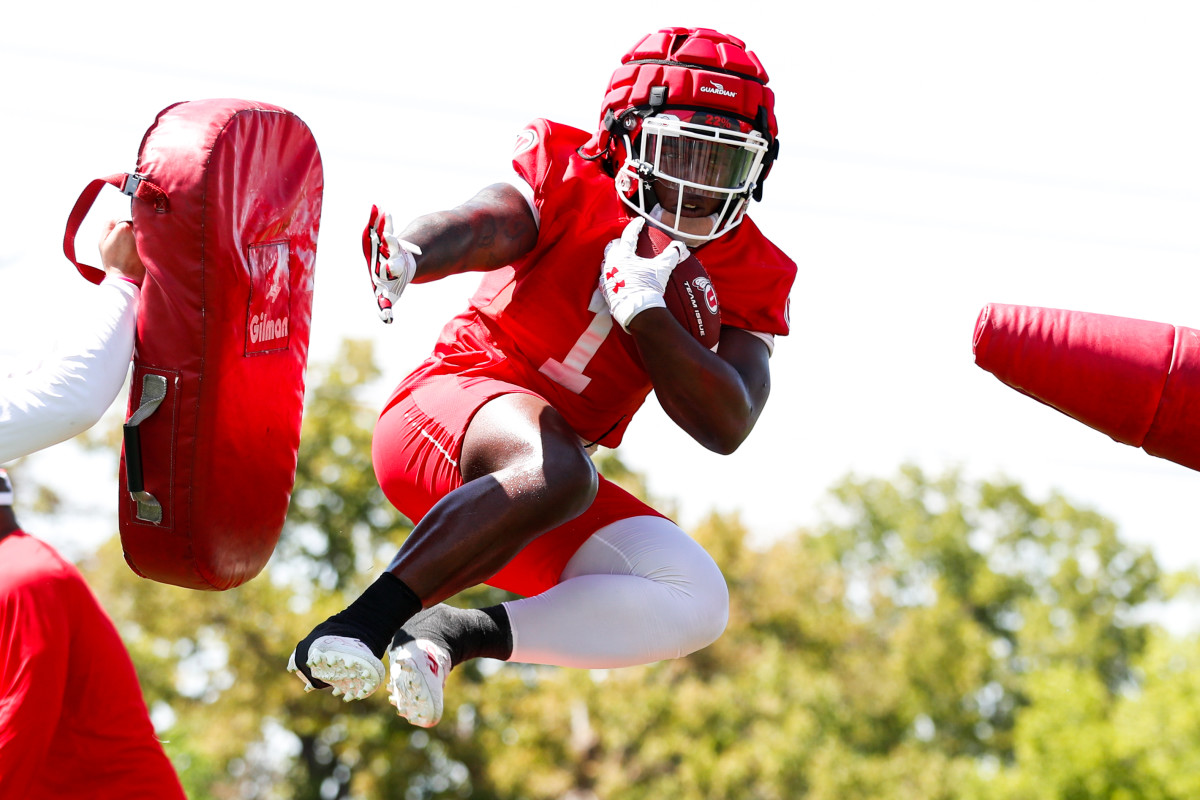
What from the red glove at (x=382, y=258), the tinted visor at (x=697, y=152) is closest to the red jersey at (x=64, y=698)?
the red glove at (x=382, y=258)

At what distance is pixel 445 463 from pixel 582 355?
43cm

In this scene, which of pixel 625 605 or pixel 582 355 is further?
pixel 582 355

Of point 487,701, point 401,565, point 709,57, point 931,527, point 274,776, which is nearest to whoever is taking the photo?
point 401,565

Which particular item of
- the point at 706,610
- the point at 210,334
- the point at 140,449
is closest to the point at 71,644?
the point at 140,449

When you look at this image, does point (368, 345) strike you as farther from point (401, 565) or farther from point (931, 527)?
point (931, 527)

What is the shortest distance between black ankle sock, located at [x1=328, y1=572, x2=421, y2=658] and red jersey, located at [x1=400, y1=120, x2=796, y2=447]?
0.70 metres

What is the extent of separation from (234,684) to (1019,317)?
1735cm

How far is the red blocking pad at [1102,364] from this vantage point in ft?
11.0

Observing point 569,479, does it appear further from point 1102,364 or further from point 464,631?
point 1102,364

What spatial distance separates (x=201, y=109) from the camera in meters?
3.22

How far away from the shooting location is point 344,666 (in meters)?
2.58

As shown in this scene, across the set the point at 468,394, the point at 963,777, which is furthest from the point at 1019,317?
the point at 963,777

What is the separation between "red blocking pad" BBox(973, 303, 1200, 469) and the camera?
11.0 ft

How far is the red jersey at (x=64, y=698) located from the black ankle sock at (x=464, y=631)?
996 mm
